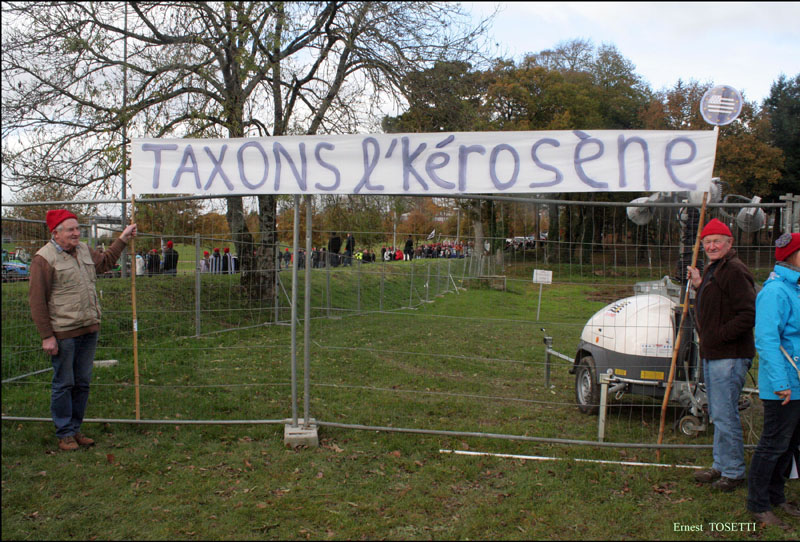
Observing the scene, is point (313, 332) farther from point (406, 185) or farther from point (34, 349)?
point (34, 349)

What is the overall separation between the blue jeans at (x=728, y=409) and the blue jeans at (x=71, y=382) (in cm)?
531

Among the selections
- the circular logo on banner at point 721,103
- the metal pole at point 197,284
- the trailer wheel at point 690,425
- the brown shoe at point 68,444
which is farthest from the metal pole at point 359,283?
the trailer wheel at point 690,425

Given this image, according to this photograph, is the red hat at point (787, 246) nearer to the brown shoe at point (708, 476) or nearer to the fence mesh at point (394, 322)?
the fence mesh at point (394, 322)

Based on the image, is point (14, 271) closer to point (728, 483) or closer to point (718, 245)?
point (718, 245)

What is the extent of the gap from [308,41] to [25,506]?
38.7ft

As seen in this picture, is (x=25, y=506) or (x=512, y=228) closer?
(x=25, y=506)

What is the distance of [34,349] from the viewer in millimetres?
6219

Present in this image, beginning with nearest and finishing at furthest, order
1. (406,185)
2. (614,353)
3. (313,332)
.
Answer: (406,185) → (614,353) → (313,332)

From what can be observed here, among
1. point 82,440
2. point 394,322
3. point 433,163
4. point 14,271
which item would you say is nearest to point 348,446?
point 394,322

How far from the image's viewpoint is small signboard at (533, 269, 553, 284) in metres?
5.27

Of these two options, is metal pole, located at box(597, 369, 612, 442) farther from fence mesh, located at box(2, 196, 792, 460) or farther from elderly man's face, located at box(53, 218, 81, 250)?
elderly man's face, located at box(53, 218, 81, 250)

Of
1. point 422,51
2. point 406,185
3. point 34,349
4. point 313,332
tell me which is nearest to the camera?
point 406,185

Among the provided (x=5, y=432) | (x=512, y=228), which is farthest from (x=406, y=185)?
(x=5, y=432)

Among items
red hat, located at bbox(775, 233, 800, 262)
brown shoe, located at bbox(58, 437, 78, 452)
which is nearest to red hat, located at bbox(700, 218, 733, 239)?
red hat, located at bbox(775, 233, 800, 262)
